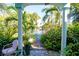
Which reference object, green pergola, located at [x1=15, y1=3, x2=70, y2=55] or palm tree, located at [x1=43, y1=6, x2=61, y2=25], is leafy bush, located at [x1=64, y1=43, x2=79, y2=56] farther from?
palm tree, located at [x1=43, y1=6, x2=61, y2=25]


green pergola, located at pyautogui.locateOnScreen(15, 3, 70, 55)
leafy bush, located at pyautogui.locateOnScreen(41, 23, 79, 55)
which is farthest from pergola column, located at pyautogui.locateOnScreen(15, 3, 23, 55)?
leafy bush, located at pyautogui.locateOnScreen(41, 23, 79, 55)

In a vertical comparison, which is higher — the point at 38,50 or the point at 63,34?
the point at 63,34

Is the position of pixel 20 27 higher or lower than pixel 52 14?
lower

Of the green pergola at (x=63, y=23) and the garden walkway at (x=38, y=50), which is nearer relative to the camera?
the green pergola at (x=63, y=23)

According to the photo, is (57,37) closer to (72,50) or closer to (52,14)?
(72,50)

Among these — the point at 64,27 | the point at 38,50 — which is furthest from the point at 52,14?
the point at 38,50

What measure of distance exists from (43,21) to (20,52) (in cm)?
116

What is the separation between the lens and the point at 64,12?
9.05 metres

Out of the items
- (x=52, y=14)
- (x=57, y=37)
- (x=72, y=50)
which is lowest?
(x=72, y=50)

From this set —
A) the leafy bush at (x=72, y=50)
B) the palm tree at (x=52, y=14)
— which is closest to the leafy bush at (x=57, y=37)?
the leafy bush at (x=72, y=50)

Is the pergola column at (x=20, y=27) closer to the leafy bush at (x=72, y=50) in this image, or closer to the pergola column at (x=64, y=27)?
the pergola column at (x=64, y=27)

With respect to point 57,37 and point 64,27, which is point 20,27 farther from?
point 64,27

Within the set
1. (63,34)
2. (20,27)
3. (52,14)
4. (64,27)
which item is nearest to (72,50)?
(63,34)

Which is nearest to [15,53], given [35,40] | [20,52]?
[20,52]
